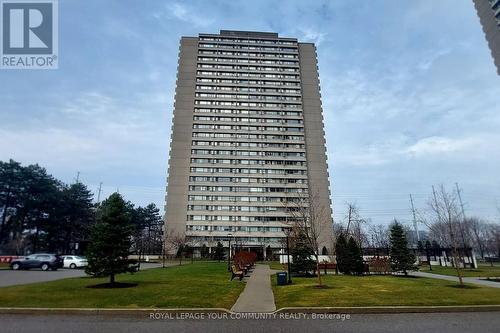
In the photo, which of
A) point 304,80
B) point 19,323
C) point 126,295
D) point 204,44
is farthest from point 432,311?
point 204,44

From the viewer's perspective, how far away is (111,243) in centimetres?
1616

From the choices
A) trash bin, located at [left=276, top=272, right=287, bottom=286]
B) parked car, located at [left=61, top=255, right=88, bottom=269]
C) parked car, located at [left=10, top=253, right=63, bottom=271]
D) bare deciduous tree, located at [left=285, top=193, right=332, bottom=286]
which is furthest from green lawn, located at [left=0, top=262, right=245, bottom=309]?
parked car, located at [left=61, top=255, right=88, bottom=269]

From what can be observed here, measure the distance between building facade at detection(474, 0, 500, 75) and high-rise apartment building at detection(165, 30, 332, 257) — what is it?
47438 millimetres

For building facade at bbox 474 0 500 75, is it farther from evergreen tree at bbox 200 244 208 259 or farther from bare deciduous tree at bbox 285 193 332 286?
evergreen tree at bbox 200 244 208 259

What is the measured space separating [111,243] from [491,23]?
106856mm

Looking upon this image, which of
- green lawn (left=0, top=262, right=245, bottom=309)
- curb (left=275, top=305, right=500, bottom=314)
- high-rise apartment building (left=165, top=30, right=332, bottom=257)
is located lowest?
curb (left=275, top=305, right=500, bottom=314)

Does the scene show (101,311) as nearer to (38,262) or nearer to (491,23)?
(38,262)

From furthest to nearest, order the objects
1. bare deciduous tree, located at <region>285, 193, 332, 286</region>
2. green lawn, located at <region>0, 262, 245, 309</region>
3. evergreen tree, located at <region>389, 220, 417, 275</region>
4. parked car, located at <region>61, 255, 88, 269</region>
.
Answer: parked car, located at <region>61, 255, 88, 269</region> → evergreen tree, located at <region>389, 220, 417, 275</region> → bare deciduous tree, located at <region>285, 193, 332, 286</region> → green lawn, located at <region>0, 262, 245, 309</region>

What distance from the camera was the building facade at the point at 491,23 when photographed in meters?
78.5

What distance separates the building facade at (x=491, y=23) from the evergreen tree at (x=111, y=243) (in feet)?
334

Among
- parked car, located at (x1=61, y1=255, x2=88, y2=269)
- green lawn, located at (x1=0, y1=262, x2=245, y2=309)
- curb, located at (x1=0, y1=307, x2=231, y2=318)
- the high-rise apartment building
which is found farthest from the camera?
the high-rise apartment building

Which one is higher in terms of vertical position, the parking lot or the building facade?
the building facade

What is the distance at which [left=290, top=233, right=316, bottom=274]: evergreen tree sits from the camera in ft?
80.0

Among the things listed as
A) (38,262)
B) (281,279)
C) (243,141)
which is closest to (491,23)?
(243,141)
